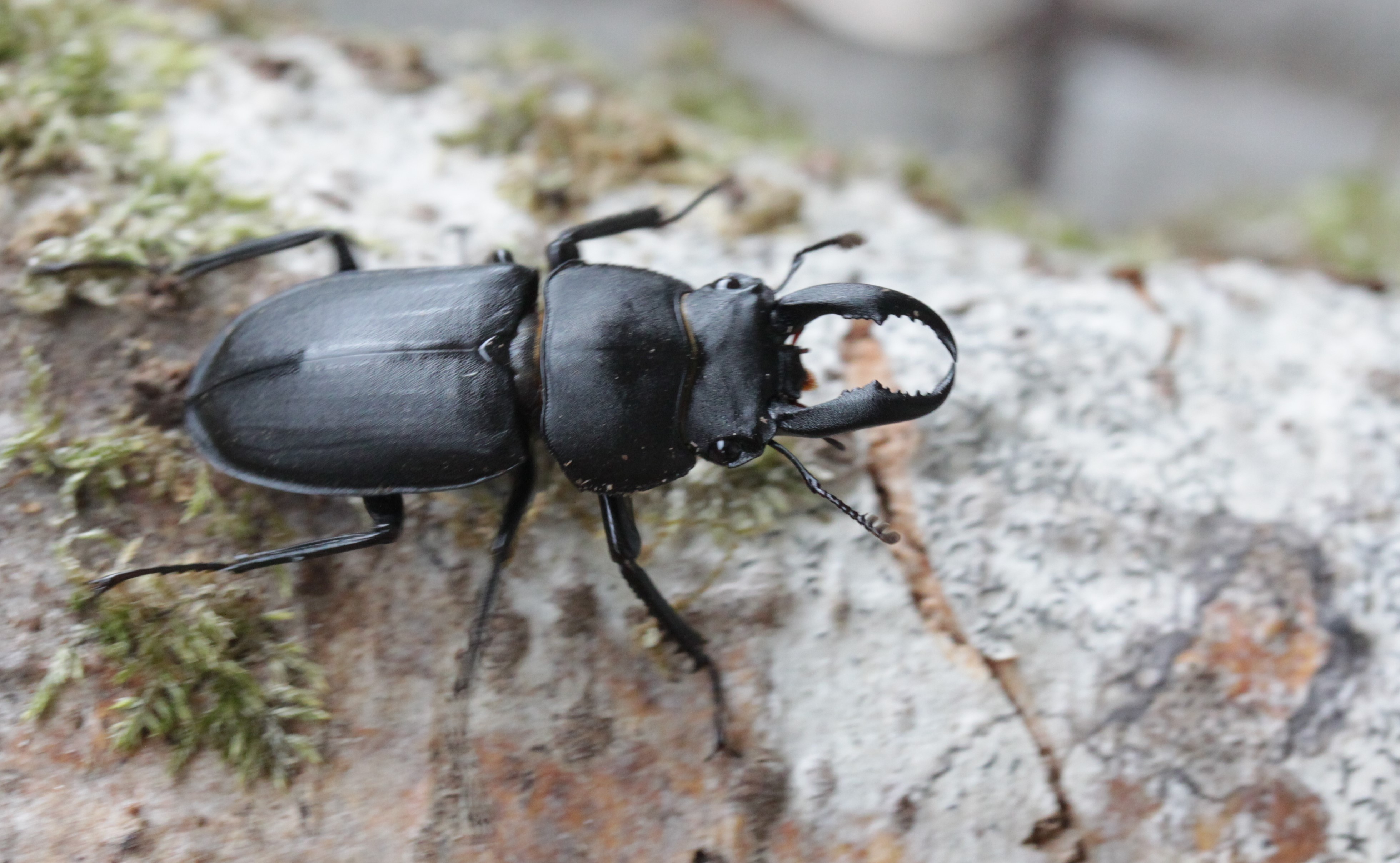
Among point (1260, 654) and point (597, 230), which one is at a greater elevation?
point (597, 230)

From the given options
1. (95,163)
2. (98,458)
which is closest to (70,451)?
(98,458)

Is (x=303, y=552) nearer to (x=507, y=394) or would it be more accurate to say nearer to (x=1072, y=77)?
(x=507, y=394)

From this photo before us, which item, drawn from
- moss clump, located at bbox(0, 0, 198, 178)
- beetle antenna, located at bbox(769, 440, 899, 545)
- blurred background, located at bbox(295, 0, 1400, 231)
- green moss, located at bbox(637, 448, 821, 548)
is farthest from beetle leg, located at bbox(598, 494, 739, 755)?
blurred background, located at bbox(295, 0, 1400, 231)

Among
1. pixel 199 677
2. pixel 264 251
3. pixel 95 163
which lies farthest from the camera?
pixel 95 163

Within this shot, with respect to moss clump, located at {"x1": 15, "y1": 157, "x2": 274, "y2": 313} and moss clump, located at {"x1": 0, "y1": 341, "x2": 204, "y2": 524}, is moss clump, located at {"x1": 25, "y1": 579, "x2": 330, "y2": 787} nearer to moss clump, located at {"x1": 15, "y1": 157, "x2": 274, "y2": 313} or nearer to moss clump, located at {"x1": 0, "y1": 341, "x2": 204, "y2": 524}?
moss clump, located at {"x1": 0, "y1": 341, "x2": 204, "y2": 524}

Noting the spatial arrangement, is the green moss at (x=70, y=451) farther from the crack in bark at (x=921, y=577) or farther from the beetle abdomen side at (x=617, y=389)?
the crack in bark at (x=921, y=577)

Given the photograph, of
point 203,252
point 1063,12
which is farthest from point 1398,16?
point 203,252
